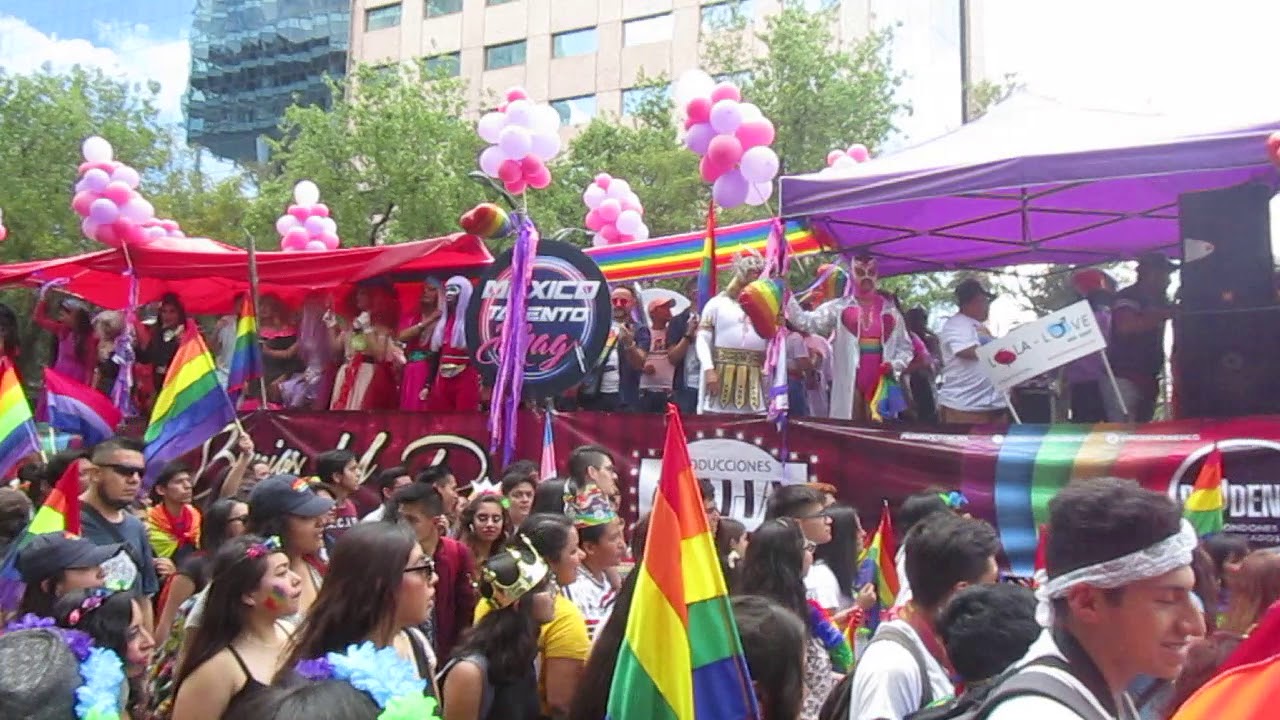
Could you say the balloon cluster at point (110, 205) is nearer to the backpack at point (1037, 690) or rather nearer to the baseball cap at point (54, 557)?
the baseball cap at point (54, 557)

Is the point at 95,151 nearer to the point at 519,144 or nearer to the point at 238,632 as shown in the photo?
the point at 519,144

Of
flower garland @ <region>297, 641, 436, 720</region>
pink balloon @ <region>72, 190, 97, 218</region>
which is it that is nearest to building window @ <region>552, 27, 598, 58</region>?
pink balloon @ <region>72, 190, 97, 218</region>

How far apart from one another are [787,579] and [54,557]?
258cm

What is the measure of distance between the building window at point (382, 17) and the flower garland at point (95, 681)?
151 ft

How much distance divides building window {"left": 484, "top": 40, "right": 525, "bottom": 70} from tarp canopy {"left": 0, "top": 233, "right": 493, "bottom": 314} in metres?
33.5

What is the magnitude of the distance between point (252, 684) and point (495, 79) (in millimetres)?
42333

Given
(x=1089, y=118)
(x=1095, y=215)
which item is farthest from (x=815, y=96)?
(x=1089, y=118)

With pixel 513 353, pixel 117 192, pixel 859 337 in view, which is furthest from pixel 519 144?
pixel 117 192

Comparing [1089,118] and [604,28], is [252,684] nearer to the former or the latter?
[1089,118]

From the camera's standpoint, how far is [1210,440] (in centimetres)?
725

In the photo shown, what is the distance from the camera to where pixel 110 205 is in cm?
1155

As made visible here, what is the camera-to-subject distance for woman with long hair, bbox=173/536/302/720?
3.45 m

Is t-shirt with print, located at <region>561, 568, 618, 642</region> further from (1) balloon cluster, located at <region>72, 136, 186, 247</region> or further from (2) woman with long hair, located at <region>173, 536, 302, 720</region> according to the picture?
(1) balloon cluster, located at <region>72, 136, 186, 247</region>

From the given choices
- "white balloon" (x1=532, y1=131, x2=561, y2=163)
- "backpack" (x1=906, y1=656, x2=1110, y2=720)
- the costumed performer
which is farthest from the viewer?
"white balloon" (x1=532, y1=131, x2=561, y2=163)
